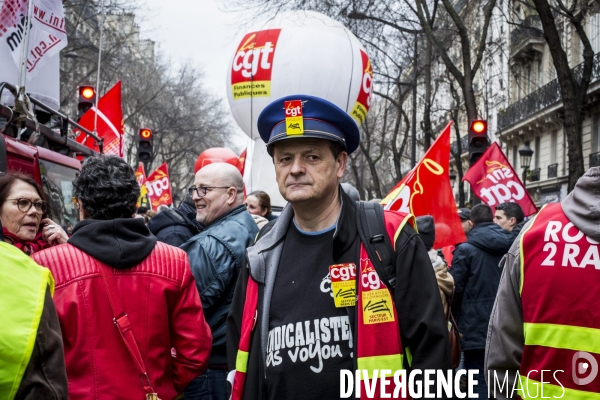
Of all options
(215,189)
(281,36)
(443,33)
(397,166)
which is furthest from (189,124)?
(215,189)

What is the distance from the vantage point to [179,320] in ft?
10.9

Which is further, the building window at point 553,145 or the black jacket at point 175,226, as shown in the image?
the building window at point 553,145

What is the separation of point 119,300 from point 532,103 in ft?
116

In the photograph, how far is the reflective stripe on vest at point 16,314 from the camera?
1.71 metres

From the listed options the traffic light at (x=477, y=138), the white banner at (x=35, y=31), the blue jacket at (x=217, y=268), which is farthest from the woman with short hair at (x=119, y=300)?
the traffic light at (x=477, y=138)

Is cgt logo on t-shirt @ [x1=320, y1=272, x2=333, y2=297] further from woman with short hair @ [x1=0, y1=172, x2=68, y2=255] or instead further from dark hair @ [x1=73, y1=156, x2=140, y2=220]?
woman with short hair @ [x1=0, y1=172, x2=68, y2=255]

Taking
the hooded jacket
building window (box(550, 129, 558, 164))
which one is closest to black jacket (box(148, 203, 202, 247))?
the hooded jacket

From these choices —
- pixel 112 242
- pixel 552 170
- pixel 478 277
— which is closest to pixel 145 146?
pixel 478 277

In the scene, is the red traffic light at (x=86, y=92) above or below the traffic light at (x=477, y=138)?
above

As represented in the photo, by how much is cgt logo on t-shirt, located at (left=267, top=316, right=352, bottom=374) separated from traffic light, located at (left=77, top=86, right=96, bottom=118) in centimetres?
1121

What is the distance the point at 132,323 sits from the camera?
3.15 meters

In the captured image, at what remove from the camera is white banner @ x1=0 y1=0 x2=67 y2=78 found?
741cm

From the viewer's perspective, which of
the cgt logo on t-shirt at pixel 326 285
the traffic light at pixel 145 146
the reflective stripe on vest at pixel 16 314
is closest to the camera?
the reflective stripe on vest at pixel 16 314

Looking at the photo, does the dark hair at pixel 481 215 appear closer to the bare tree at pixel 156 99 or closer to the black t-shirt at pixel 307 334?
the black t-shirt at pixel 307 334
